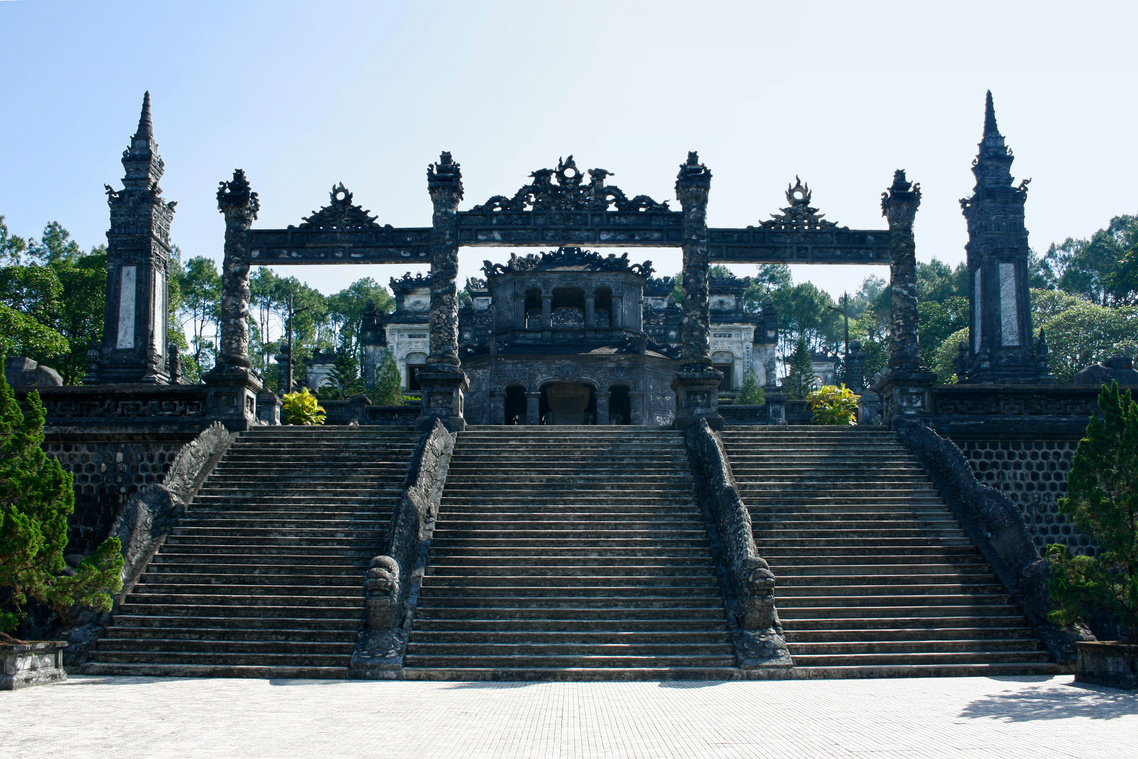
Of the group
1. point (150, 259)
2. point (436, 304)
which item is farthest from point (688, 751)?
point (150, 259)

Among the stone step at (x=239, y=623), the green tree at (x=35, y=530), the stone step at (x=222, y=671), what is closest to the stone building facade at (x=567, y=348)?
the stone step at (x=239, y=623)

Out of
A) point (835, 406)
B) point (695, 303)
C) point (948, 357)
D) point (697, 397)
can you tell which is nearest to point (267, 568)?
point (697, 397)

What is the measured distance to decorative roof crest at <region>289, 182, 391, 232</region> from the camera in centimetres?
1955

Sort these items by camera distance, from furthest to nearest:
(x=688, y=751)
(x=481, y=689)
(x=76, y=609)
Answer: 1. (x=76, y=609)
2. (x=481, y=689)
3. (x=688, y=751)

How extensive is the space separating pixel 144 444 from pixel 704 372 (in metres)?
10.9

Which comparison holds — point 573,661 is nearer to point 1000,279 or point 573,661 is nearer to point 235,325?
point 235,325

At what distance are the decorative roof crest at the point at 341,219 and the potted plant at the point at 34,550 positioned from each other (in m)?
9.32

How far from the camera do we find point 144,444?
16750mm

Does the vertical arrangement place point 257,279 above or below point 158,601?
above

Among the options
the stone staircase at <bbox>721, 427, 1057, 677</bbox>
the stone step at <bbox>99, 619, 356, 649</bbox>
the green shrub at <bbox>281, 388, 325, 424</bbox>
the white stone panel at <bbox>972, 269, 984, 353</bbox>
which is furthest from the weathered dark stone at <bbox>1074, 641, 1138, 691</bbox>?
the green shrub at <bbox>281, 388, 325, 424</bbox>

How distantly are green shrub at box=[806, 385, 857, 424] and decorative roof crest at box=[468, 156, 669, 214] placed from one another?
670 cm

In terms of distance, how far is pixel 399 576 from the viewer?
1152 cm

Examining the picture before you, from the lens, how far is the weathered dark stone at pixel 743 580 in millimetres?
10812

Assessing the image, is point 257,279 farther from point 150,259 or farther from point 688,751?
point 688,751
